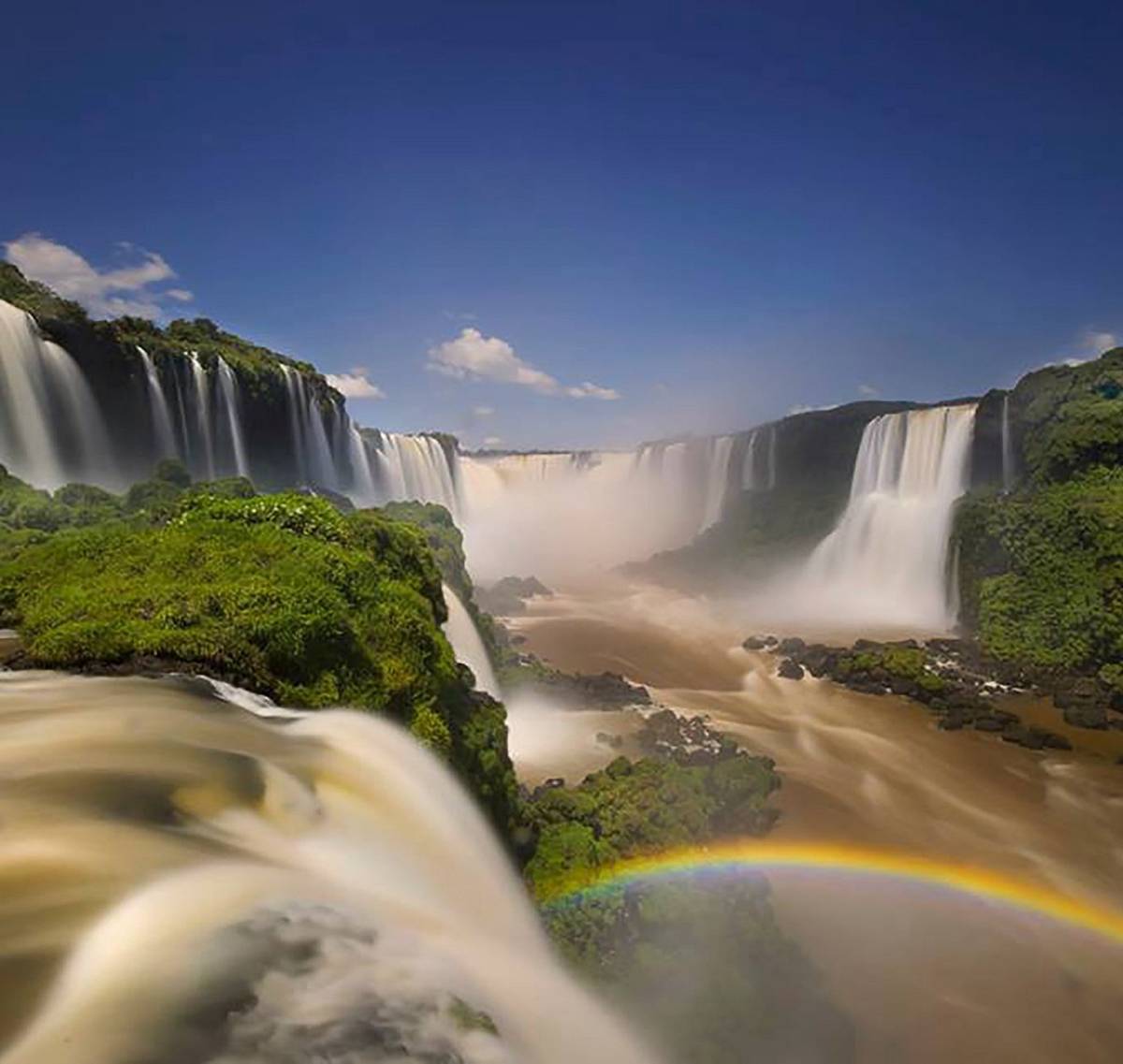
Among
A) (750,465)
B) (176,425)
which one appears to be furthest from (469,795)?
(750,465)

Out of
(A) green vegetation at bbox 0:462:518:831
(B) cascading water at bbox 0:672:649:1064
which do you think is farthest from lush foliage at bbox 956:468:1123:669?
(B) cascading water at bbox 0:672:649:1064

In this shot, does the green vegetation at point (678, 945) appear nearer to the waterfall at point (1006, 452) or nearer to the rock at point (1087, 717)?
the rock at point (1087, 717)

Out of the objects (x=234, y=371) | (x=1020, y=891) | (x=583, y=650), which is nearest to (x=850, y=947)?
(x=1020, y=891)

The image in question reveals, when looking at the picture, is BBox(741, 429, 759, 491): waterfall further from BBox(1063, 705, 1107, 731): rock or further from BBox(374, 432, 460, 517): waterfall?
Answer: BBox(1063, 705, 1107, 731): rock

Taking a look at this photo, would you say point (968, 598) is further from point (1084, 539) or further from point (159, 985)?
point (159, 985)

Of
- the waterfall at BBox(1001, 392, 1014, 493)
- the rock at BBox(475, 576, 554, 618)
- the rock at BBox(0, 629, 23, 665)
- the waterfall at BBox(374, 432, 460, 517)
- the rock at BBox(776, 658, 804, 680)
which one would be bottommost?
the rock at BBox(475, 576, 554, 618)

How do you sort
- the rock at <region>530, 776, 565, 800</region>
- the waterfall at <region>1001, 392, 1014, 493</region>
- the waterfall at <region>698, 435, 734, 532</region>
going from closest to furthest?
the rock at <region>530, 776, 565, 800</region> → the waterfall at <region>1001, 392, 1014, 493</region> → the waterfall at <region>698, 435, 734, 532</region>

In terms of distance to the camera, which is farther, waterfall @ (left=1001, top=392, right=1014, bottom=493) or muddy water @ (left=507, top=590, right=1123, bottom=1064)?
waterfall @ (left=1001, top=392, right=1014, bottom=493)
